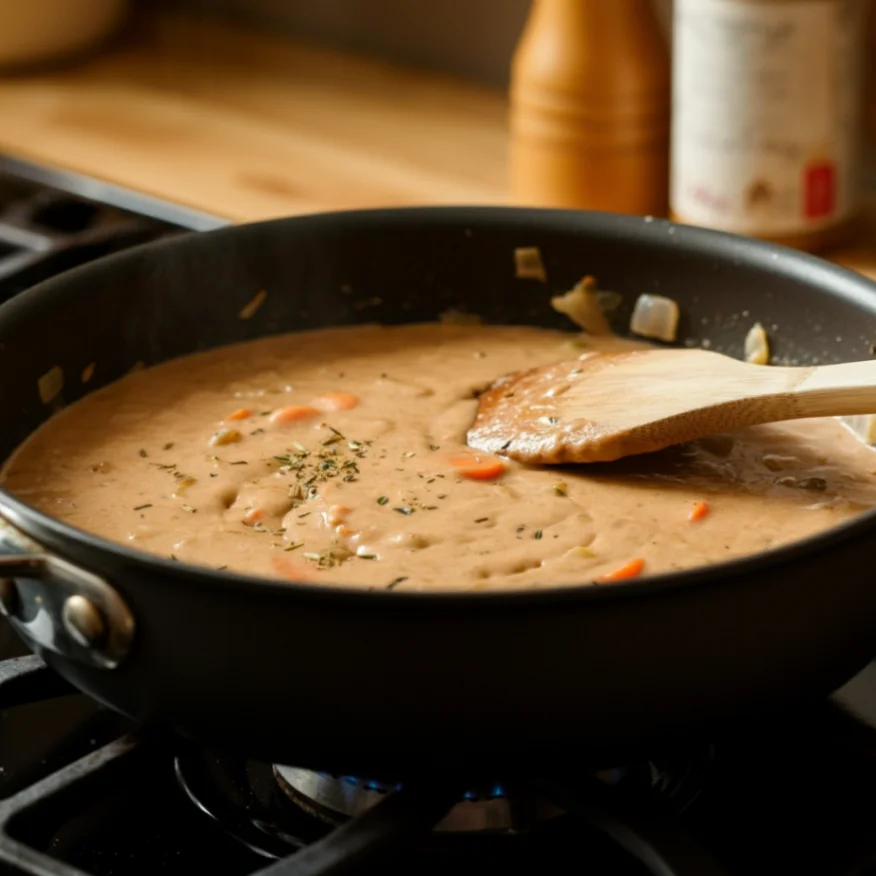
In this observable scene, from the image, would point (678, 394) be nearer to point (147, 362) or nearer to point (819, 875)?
point (819, 875)

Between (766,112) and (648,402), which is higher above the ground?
(766,112)

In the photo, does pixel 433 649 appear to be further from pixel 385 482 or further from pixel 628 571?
pixel 385 482

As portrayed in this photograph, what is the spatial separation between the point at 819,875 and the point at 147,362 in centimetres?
74

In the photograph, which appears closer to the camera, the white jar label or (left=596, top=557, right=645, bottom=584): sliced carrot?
(left=596, top=557, right=645, bottom=584): sliced carrot

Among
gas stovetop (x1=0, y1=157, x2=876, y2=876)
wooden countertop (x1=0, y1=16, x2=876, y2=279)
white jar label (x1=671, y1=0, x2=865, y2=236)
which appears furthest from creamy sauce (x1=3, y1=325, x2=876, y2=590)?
wooden countertop (x1=0, y1=16, x2=876, y2=279)

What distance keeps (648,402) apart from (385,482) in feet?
0.67

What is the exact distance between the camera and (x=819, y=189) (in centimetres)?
151

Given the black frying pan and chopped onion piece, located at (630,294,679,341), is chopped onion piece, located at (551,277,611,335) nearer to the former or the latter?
chopped onion piece, located at (630,294,679,341)

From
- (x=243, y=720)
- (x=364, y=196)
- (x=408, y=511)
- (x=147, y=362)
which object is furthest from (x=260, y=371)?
(x=243, y=720)

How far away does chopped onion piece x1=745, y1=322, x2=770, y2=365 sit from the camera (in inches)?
49.8

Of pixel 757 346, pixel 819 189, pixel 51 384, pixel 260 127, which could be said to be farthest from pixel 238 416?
pixel 260 127

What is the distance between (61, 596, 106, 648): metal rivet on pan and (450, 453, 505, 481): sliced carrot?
0.39 meters

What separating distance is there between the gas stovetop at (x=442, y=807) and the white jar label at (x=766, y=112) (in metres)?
0.64

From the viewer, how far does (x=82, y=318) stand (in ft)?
3.99
